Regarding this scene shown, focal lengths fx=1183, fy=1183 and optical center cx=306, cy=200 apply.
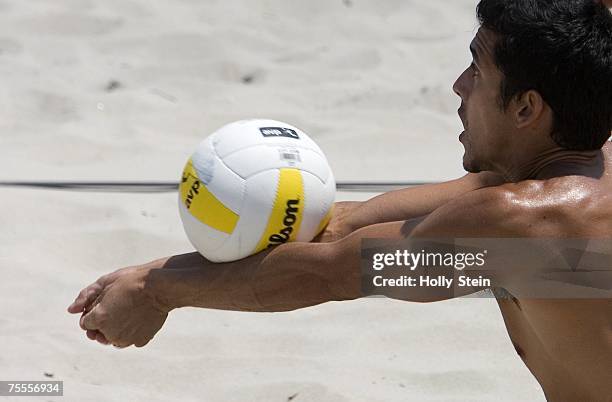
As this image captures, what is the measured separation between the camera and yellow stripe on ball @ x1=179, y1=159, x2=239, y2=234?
2484 mm

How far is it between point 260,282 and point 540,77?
2.26ft

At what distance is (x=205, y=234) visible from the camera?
98.6 inches

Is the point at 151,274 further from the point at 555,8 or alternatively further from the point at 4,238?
the point at 4,238

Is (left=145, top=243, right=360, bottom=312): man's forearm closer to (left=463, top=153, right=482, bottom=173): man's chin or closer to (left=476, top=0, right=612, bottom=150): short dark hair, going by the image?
(left=463, top=153, right=482, bottom=173): man's chin

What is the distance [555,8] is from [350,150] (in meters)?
2.98

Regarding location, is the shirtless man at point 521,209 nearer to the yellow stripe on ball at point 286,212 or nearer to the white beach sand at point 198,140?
the yellow stripe on ball at point 286,212

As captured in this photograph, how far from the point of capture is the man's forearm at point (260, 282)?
2.34 meters

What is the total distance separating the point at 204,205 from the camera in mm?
2523

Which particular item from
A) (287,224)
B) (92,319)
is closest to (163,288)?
(92,319)

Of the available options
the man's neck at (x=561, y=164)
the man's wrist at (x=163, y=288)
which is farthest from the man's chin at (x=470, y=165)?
the man's wrist at (x=163, y=288)

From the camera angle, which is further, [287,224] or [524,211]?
[287,224]

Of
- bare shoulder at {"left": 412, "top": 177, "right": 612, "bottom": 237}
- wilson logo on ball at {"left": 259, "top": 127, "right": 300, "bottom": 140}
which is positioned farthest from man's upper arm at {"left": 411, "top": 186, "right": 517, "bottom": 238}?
wilson logo on ball at {"left": 259, "top": 127, "right": 300, "bottom": 140}

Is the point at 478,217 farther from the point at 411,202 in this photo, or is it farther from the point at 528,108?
the point at 411,202

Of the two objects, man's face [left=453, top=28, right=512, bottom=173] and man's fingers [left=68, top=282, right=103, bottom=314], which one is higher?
man's face [left=453, top=28, right=512, bottom=173]
